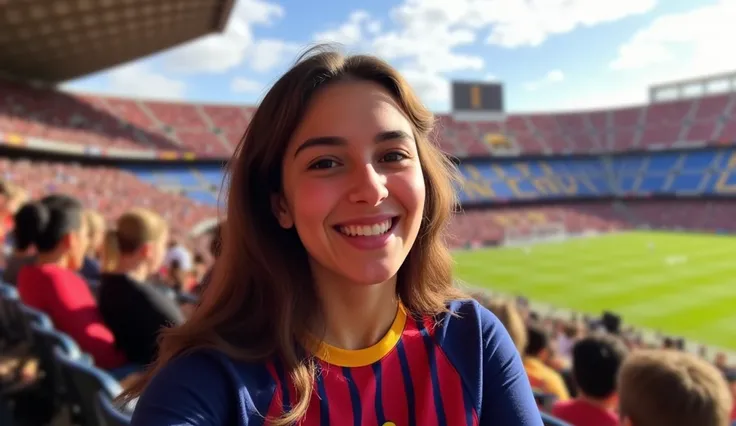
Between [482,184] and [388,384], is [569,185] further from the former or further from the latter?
[388,384]

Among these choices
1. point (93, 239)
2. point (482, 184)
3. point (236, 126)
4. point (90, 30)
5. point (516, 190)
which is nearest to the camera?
point (93, 239)

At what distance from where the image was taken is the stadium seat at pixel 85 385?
7.94 ft

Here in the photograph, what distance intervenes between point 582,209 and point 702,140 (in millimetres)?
12782

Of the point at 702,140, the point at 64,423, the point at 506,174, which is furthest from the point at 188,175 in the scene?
the point at 702,140

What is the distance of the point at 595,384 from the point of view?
129 inches

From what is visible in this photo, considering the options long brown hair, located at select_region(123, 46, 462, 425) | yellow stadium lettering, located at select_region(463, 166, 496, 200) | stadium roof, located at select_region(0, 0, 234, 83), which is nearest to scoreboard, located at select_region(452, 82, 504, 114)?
yellow stadium lettering, located at select_region(463, 166, 496, 200)

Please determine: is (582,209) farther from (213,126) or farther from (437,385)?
(437,385)

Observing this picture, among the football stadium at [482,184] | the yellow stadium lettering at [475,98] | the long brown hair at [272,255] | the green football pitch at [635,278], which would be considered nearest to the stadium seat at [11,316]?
the football stadium at [482,184]

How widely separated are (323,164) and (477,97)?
169 feet

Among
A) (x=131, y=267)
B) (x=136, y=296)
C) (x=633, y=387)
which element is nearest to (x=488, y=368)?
(x=633, y=387)

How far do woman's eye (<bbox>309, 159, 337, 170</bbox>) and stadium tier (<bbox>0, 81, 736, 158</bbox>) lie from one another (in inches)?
919

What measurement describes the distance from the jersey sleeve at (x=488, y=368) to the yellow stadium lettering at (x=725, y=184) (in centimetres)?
4807

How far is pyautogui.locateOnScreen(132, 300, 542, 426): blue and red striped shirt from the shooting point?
1.19 metres

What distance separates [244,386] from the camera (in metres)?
1.24
